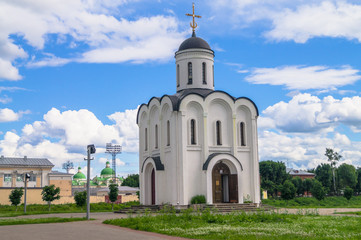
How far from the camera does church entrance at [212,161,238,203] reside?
29328 millimetres

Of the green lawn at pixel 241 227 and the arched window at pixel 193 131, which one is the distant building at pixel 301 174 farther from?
the green lawn at pixel 241 227

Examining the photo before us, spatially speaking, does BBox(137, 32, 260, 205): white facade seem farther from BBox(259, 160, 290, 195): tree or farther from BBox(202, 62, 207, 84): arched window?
BBox(259, 160, 290, 195): tree

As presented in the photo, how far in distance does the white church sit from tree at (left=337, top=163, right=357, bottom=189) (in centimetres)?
5491

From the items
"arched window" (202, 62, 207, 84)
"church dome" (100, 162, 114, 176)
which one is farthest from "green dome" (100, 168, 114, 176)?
"arched window" (202, 62, 207, 84)

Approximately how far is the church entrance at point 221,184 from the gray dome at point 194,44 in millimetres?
9380

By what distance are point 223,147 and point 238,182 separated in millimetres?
2697

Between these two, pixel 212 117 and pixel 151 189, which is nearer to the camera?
pixel 212 117

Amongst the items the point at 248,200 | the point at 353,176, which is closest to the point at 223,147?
the point at 248,200

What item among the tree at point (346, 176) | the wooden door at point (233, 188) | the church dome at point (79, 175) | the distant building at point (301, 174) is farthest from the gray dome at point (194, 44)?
the distant building at point (301, 174)

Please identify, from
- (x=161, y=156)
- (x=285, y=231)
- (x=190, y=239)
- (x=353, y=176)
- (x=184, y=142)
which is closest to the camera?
(x=190, y=239)

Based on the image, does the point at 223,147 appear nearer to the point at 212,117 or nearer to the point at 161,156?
the point at 212,117

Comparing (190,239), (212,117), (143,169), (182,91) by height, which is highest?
(182,91)

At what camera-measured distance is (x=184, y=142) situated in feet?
94.4

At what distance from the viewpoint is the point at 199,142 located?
29.5 meters
